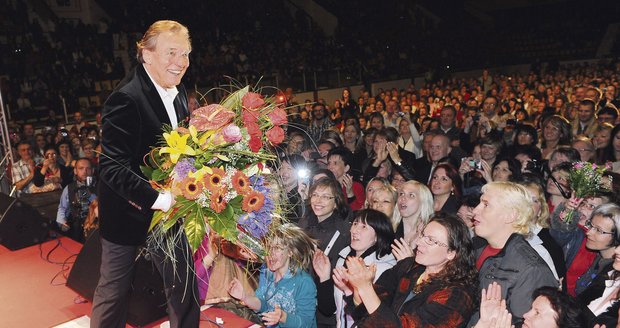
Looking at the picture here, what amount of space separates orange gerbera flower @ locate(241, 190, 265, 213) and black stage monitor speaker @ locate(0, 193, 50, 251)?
8.46 ft

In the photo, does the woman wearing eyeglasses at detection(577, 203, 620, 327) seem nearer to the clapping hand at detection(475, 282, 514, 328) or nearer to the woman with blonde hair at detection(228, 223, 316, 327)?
the clapping hand at detection(475, 282, 514, 328)

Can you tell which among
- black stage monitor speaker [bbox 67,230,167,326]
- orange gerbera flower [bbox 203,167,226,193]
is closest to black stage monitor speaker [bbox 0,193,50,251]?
black stage monitor speaker [bbox 67,230,167,326]

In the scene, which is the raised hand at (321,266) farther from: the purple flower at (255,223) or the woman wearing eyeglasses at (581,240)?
the woman wearing eyeglasses at (581,240)

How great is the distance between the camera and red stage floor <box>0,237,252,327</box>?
2.77 meters

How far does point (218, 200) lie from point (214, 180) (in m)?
0.08

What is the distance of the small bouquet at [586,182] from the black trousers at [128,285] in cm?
269

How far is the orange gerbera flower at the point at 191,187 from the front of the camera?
1903 mm

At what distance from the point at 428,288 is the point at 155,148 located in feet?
4.39

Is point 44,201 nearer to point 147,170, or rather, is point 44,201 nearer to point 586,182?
point 147,170

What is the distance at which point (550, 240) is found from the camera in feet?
10.9

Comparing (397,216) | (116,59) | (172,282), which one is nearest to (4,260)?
(172,282)

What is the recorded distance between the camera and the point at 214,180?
6.38 ft

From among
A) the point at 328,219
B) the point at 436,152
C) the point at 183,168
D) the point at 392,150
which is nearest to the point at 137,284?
the point at 183,168

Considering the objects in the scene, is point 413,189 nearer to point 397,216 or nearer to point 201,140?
point 397,216
